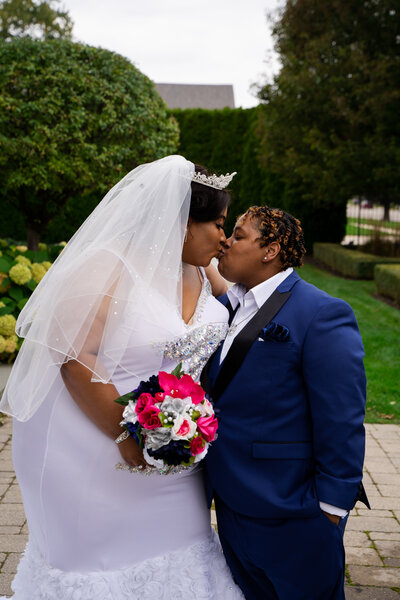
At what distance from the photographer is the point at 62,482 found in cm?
228

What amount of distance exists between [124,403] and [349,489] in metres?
0.82

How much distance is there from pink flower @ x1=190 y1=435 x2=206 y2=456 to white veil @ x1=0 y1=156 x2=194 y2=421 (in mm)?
379

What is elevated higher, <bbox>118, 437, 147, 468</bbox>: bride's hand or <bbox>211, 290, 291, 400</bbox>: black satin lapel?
<bbox>211, 290, 291, 400</bbox>: black satin lapel

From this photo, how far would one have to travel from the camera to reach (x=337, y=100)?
49.2 ft

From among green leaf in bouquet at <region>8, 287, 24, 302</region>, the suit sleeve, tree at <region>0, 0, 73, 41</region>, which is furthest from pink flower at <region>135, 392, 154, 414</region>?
tree at <region>0, 0, 73, 41</region>

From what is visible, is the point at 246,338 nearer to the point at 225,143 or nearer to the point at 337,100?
the point at 337,100

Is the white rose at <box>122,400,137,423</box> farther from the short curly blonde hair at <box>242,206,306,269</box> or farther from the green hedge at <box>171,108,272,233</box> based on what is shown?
the green hedge at <box>171,108,272,233</box>

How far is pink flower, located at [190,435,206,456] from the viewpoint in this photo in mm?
1994

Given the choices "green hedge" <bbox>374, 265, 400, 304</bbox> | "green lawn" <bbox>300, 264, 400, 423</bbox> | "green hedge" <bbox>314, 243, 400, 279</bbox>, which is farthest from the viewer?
"green hedge" <bbox>314, 243, 400, 279</bbox>

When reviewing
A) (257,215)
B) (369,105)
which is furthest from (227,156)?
(257,215)

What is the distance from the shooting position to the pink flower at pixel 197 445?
199cm

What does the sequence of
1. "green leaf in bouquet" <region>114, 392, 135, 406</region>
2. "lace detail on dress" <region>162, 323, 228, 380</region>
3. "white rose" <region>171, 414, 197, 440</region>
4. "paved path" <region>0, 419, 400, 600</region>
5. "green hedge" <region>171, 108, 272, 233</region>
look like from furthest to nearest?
"green hedge" <region>171, 108, 272, 233</region> < "paved path" <region>0, 419, 400, 600</region> < "lace detail on dress" <region>162, 323, 228, 380</region> < "green leaf in bouquet" <region>114, 392, 135, 406</region> < "white rose" <region>171, 414, 197, 440</region>

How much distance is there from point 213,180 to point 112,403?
914 mm

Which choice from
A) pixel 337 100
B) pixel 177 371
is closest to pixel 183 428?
pixel 177 371
